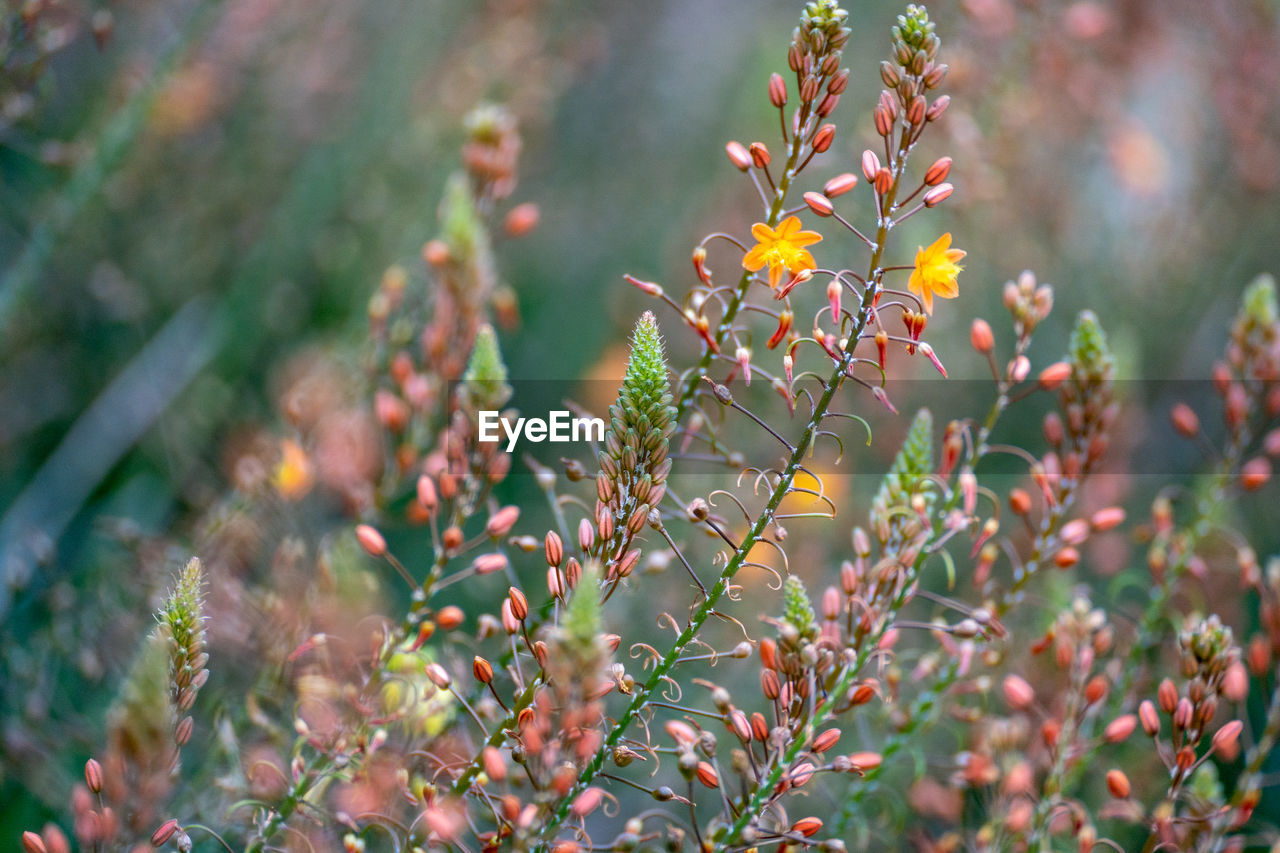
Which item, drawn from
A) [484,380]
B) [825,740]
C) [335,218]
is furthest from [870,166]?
[335,218]

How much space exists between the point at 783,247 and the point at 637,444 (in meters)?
0.36

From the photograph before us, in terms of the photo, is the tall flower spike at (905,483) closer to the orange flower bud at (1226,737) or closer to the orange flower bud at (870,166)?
the orange flower bud at (870,166)

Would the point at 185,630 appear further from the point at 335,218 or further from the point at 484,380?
the point at 335,218

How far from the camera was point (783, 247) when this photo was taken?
4.19ft

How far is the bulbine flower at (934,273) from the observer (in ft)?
4.28

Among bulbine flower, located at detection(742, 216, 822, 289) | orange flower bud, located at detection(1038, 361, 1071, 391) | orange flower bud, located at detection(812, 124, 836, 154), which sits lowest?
bulbine flower, located at detection(742, 216, 822, 289)

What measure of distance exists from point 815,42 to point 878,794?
1763 millimetres

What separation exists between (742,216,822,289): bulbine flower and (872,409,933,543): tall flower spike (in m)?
0.39

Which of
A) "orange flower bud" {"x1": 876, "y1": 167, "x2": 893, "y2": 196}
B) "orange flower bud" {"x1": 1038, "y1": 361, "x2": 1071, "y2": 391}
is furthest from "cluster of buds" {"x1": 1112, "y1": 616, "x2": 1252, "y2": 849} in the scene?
"orange flower bud" {"x1": 876, "y1": 167, "x2": 893, "y2": 196}

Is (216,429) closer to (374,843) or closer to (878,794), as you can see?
(374,843)

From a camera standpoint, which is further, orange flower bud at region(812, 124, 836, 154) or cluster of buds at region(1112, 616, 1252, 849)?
cluster of buds at region(1112, 616, 1252, 849)

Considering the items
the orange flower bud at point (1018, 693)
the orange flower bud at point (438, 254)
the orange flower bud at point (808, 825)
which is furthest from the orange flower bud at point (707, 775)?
the orange flower bud at point (438, 254)

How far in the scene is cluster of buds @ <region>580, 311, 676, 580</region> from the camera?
Result: 1.18 m

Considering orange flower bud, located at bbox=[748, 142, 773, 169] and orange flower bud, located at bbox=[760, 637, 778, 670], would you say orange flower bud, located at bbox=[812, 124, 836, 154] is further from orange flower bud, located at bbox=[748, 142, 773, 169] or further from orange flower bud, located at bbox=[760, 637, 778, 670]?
orange flower bud, located at bbox=[760, 637, 778, 670]
